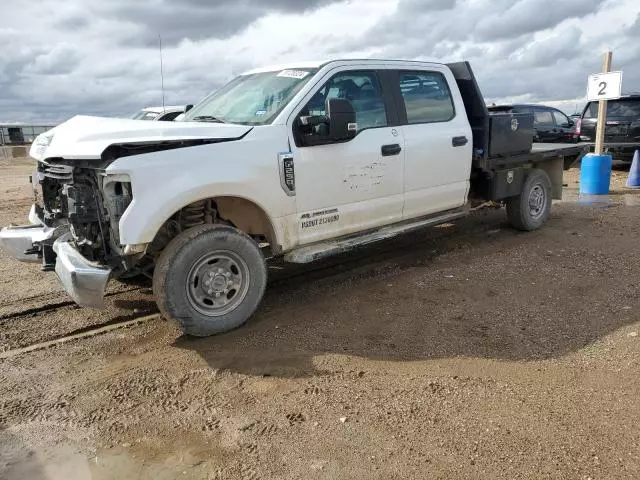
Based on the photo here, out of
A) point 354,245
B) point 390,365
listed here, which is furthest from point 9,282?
point 390,365

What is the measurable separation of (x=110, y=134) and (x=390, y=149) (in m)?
2.46

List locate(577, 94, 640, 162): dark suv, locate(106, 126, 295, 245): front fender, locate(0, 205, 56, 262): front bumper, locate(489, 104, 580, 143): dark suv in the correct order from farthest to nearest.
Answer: locate(489, 104, 580, 143): dark suv < locate(577, 94, 640, 162): dark suv < locate(0, 205, 56, 262): front bumper < locate(106, 126, 295, 245): front fender

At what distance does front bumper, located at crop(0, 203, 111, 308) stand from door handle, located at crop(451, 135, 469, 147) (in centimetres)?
368

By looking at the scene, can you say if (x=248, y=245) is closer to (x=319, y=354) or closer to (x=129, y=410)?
(x=319, y=354)

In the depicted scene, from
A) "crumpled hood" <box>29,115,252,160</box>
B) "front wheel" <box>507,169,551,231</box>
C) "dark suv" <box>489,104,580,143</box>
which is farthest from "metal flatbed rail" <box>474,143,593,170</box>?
"dark suv" <box>489,104,580,143</box>

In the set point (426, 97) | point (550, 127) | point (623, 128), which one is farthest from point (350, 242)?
point (550, 127)

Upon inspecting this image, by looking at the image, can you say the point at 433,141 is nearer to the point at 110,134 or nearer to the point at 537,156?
the point at 537,156

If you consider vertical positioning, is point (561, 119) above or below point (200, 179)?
below

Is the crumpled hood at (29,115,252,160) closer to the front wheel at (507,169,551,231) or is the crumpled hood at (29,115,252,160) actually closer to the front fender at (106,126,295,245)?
the front fender at (106,126,295,245)

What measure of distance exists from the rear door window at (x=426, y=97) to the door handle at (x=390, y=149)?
1.25 ft

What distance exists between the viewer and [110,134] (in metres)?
3.71

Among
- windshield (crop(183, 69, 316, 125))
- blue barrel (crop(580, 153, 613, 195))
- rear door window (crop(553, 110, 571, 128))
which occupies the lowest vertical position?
blue barrel (crop(580, 153, 613, 195))

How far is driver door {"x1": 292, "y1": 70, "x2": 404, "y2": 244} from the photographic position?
14.9ft

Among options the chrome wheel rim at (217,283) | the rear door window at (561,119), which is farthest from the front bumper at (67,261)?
the rear door window at (561,119)
